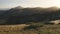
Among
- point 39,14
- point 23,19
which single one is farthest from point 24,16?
point 39,14

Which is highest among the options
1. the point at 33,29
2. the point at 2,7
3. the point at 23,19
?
the point at 2,7

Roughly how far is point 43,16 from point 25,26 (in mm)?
354

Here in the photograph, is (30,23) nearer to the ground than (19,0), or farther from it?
nearer to the ground

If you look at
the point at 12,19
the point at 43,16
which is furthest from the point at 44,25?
the point at 12,19

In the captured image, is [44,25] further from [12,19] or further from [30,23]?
[12,19]

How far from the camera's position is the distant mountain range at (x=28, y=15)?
278cm

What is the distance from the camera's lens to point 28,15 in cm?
279

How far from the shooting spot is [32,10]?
2797 millimetres

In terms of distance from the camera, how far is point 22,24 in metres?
2.75

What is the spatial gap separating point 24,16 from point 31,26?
0.21 metres

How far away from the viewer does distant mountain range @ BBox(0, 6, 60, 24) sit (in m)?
2.78

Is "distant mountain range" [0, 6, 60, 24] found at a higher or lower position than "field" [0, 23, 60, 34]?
higher

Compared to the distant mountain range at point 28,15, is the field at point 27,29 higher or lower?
lower

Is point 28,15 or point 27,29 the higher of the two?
point 28,15
